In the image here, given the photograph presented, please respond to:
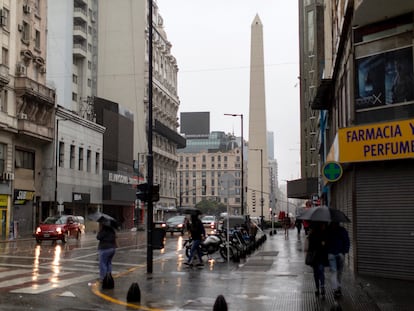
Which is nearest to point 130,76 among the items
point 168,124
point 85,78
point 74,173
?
point 85,78

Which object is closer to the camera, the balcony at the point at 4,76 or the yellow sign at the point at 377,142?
the yellow sign at the point at 377,142

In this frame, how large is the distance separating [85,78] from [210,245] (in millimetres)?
62978

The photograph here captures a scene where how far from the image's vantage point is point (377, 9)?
Result: 14523mm

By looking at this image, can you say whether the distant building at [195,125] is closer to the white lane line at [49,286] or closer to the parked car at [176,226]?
the parked car at [176,226]

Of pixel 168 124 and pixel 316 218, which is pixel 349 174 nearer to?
pixel 316 218

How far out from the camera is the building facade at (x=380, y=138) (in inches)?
558

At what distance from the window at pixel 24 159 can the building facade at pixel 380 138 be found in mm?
36945

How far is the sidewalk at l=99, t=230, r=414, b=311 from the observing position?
34.6ft

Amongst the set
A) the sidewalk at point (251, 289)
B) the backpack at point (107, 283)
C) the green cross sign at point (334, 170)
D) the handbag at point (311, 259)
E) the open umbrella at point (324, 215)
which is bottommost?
the sidewalk at point (251, 289)

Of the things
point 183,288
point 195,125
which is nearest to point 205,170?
point 195,125

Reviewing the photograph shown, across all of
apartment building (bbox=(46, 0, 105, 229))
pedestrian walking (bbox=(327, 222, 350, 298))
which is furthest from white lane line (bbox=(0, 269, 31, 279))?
apartment building (bbox=(46, 0, 105, 229))

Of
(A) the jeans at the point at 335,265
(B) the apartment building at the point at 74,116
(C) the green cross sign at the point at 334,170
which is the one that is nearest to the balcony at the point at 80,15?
(B) the apartment building at the point at 74,116

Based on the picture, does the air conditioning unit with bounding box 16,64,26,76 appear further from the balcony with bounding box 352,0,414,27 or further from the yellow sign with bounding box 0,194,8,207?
the balcony with bounding box 352,0,414,27

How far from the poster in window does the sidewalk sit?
4.70 m
